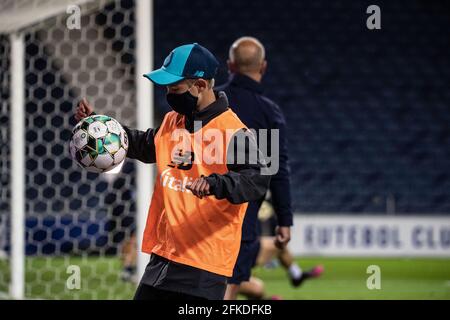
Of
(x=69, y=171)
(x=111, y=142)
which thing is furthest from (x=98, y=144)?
(x=69, y=171)

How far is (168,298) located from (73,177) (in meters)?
8.53

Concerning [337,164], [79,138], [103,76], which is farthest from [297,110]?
[79,138]

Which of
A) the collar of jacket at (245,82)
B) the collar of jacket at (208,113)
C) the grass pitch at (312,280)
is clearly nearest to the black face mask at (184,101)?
the collar of jacket at (208,113)

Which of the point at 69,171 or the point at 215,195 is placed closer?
the point at 215,195

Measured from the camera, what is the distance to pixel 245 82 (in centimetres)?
429

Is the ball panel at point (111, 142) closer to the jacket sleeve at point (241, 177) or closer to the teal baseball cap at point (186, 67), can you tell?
the teal baseball cap at point (186, 67)

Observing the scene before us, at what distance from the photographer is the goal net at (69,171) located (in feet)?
27.8

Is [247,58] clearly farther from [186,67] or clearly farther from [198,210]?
[198,210]

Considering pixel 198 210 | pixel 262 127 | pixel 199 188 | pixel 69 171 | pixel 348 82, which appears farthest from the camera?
pixel 348 82

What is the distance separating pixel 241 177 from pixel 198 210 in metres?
0.24

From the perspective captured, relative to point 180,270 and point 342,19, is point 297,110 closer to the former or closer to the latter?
point 342,19

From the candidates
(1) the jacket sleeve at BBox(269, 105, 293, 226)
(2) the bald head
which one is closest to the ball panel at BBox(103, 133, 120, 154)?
(1) the jacket sleeve at BBox(269, 105, 293, 226)

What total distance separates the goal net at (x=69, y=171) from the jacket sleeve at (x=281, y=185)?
3.64 meters

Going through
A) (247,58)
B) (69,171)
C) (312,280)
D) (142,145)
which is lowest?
(312,280)
